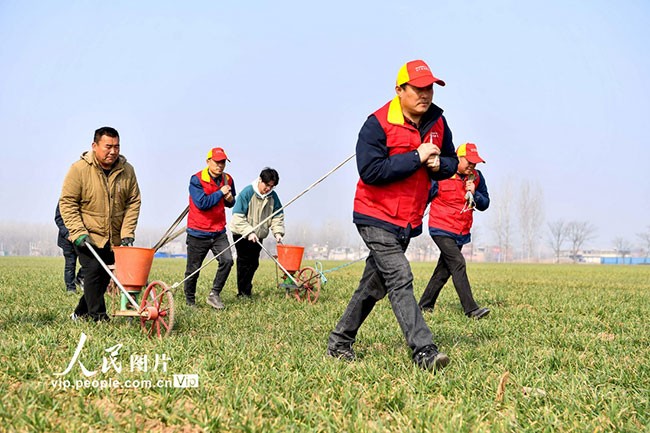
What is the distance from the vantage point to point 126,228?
21.6 feet

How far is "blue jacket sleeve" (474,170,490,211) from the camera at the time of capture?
806 cm

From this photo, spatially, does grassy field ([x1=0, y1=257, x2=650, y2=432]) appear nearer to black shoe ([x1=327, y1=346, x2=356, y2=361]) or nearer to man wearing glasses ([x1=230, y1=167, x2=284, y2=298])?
black shoe ([x1=327, y1=346, x2=356, y2=361])

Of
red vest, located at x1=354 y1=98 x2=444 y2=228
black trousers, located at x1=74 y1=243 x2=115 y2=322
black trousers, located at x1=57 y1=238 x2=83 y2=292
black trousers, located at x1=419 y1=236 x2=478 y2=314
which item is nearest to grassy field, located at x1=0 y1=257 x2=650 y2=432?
black trousers, located at x1=74 y1=243 x2=115 y2=322

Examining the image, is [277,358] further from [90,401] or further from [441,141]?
[441,141]

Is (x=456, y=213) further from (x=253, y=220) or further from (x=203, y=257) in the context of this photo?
(x=203, y=257)

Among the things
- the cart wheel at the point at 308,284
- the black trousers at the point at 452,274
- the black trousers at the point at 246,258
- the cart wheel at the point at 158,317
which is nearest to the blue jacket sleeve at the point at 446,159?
the cart wheel at the point at 158,317

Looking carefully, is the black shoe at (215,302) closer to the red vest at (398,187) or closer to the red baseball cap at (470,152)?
the red baseball cap at (470,152)

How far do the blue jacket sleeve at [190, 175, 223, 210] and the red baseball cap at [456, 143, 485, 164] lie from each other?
3.41 m

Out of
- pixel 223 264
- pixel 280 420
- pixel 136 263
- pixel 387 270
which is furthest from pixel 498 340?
pixel 223 264

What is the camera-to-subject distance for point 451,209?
315 inches

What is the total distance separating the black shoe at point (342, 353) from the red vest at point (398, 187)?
1096mm

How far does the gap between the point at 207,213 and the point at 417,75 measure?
5354 mm

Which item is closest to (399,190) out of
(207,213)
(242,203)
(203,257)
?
(207,213)

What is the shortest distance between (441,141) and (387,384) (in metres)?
1.97
